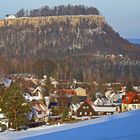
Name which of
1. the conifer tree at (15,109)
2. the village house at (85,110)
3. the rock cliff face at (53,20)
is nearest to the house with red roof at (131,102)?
the village house at (85,110)

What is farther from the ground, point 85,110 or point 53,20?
point 53,20

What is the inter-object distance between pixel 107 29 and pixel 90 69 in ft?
50.5

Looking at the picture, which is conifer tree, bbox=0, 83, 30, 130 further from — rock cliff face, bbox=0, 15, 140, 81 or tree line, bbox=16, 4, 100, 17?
tree line, bbox=16, 4, 100, 17

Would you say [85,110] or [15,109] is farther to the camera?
[85,110]

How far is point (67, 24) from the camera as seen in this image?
37.2 meters

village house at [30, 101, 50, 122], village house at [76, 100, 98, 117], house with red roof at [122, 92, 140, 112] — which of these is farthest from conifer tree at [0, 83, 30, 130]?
house with red roof at [122, 92, 140, 112]

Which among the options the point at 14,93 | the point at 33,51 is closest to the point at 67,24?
the point at 33,51

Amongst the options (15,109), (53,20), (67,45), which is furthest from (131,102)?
(53,20)

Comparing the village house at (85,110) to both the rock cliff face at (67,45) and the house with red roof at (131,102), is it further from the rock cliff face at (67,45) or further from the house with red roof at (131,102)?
the rock cliff face at (67,45)

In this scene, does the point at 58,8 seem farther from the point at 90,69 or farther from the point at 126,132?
the point at 126,132

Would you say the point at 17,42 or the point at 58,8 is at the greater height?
the point at 58,8

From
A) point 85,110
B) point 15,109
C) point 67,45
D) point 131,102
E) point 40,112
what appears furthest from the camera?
point 67,45

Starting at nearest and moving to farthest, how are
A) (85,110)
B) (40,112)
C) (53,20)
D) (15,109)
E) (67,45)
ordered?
(15,109)
(40,112)
(85,110)
(67,45)
(53,20)

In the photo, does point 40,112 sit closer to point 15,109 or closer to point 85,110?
point 85,110
